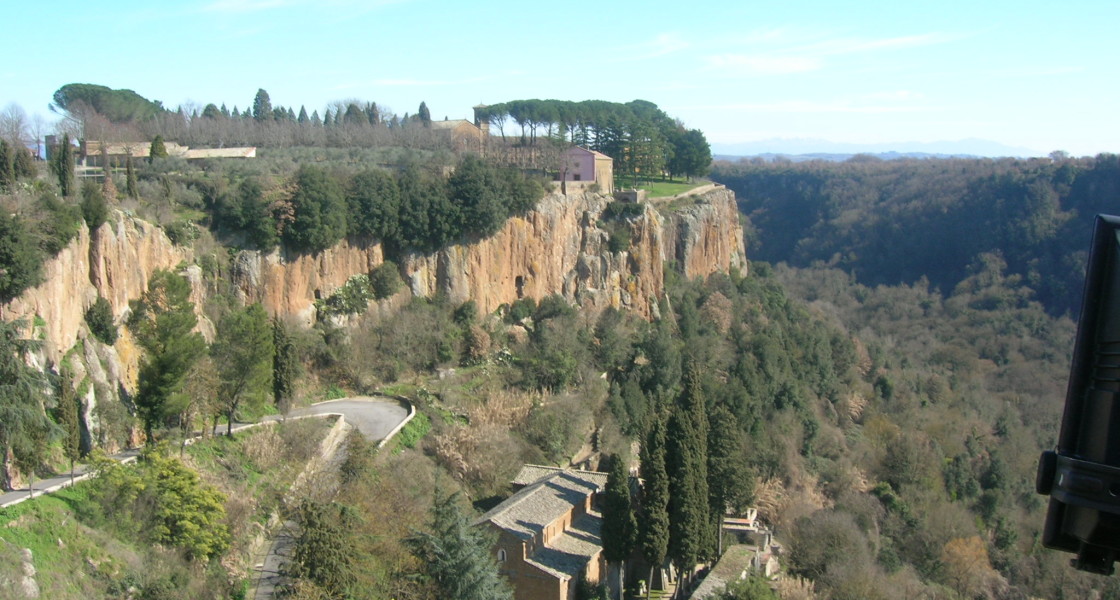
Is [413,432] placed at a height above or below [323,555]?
below

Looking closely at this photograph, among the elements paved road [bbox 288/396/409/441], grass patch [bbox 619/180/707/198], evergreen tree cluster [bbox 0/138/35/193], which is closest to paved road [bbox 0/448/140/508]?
paved road [bbox 288/396/409/441]

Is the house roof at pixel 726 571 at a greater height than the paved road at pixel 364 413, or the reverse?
the paved road at pixel 364 413

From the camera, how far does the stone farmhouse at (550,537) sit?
1930 cm

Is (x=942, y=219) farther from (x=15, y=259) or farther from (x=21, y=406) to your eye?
(x=21, y=406)

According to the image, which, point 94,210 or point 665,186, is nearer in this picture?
point 94,210

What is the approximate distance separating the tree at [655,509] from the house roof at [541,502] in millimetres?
1401

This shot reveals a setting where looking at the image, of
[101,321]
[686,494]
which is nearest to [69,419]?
[101,321]

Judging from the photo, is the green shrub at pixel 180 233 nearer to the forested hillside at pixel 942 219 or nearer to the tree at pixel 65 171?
the tree at pixel 65 171

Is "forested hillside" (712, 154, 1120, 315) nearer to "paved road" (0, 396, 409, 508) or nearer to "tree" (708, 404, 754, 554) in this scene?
"tree" (708, 404, 754, 554)

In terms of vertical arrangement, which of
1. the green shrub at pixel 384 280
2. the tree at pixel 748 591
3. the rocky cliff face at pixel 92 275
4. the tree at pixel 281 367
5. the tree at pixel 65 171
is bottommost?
the tree at pixel 748 591

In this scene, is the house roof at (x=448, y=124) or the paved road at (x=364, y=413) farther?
the house roof at (x=448, y=124)

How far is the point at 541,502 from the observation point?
21.3 meters

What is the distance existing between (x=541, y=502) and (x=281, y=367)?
7.71m

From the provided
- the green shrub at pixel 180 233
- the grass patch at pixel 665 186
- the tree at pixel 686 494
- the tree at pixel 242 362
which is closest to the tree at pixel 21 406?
the tree at pixel 242 362
